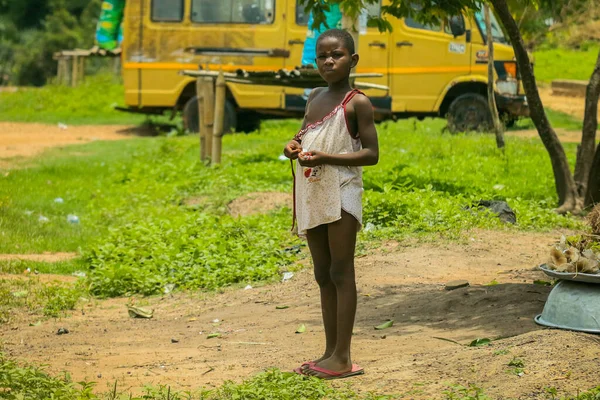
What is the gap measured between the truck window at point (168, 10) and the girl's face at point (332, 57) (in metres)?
13.0

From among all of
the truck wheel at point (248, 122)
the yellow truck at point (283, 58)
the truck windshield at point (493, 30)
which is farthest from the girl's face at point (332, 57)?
the truck wheel at point (248, 122)

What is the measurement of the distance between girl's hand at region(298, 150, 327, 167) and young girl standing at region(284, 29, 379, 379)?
0.02 meters

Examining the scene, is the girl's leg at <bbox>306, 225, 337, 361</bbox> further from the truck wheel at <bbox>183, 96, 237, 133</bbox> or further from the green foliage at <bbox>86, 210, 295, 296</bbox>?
the truck wheel at <bbox>183, 96, 237, 133</bbox>

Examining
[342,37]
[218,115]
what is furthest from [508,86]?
[342,37]

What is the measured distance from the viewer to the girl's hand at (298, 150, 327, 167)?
445 cm

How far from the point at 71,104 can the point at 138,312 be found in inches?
690

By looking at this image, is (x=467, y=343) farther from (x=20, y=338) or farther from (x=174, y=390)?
(x=20, y=338)

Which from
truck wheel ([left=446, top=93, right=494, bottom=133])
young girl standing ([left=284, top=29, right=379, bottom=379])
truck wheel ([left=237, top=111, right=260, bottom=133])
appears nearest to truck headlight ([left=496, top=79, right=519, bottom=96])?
truck wheel ([left=446, top=93, right=494, bottom=133])

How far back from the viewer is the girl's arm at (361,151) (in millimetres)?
4465

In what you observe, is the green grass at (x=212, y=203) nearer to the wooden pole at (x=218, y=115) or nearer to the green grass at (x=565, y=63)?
the wooden pole at (x=218, y=115)

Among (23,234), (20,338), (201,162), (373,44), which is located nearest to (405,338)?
(20,338)

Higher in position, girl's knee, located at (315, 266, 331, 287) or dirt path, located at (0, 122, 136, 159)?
girl's knee, located at (315, 266, 331, 287)

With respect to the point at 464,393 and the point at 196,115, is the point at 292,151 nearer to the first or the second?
the point at 464,393

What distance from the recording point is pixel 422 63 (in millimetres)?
16828
